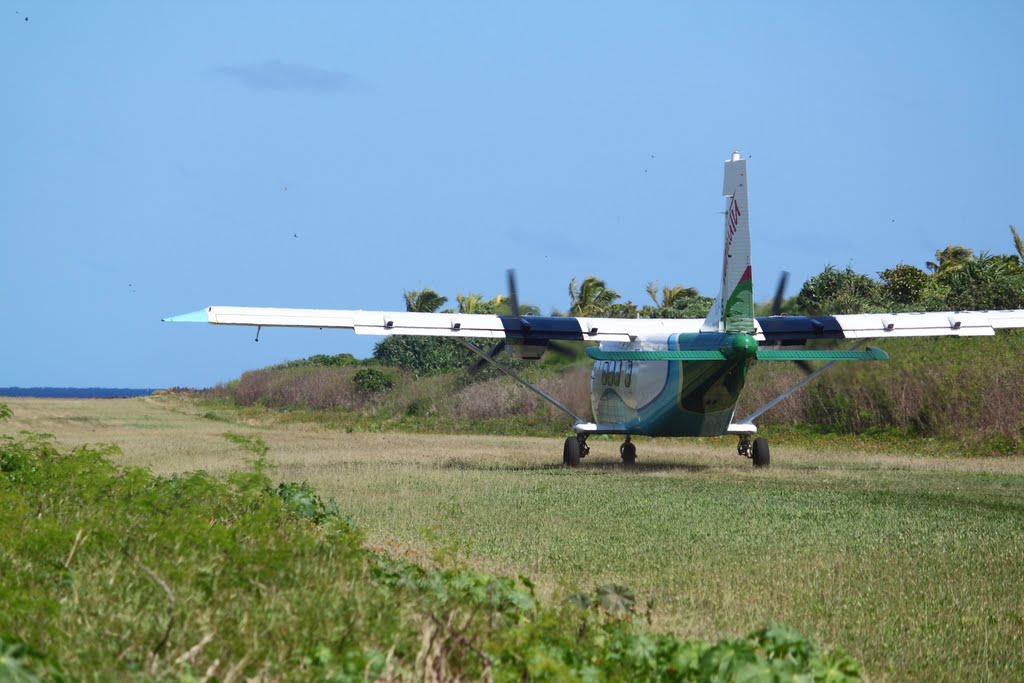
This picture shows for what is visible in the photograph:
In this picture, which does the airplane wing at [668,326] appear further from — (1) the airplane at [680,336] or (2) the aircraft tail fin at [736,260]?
(2) the aircraft tail fin at [736,260]

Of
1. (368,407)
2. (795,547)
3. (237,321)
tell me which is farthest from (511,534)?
(368,407)

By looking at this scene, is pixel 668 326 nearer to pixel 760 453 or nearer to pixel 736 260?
pixel 760 453

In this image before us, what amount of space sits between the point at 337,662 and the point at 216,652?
589 millimetres

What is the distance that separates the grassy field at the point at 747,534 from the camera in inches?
347

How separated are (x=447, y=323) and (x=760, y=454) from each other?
6.61 m

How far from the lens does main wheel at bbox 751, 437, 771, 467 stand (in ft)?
78.6

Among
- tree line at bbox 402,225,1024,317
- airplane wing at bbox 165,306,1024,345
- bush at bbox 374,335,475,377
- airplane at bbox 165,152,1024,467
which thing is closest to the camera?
airplane at bbox 165,152,1024,467

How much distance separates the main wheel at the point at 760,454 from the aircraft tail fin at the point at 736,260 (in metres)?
3.36

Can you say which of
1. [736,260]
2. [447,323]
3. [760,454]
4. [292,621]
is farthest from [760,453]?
[292,621]

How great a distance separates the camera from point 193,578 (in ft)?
23.3

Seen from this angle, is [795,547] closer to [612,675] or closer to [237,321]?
[612,675]

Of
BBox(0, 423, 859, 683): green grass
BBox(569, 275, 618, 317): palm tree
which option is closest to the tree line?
BBox(569, 275, 618, 317): palm tree

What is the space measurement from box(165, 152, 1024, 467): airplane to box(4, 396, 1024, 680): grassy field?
1037 millimetres

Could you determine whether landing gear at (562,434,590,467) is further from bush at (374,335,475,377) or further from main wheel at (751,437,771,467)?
bush at (374,335,475,377)
